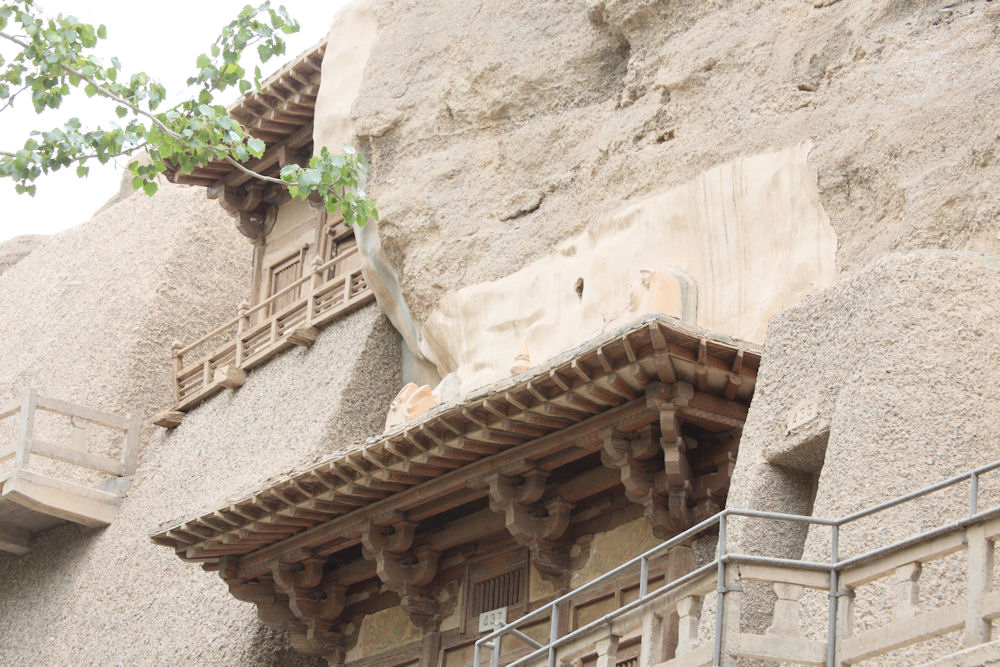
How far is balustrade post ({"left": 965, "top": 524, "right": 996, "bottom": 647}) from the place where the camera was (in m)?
6.51

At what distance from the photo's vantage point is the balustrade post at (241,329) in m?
20.0

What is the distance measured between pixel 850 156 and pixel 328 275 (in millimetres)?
9926

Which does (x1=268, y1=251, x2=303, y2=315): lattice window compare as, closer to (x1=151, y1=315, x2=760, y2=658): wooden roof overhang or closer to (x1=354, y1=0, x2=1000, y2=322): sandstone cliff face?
(x1=354, y1=0, x2=1000, y2=322): sandstone cliff face

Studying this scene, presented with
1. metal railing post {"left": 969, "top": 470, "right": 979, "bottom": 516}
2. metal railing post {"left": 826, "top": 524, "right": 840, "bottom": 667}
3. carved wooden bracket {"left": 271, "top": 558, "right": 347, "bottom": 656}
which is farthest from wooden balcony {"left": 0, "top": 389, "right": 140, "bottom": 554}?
metal railing post {"left": 969, "top": 470, "right": 979, "bottom": 516}

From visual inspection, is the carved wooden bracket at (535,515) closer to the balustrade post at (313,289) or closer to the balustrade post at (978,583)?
the balustrade post at (978,583)

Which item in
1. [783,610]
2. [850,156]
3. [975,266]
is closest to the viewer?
[783,610]

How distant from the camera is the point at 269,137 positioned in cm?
2158

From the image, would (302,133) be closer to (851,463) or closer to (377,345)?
(377,345)

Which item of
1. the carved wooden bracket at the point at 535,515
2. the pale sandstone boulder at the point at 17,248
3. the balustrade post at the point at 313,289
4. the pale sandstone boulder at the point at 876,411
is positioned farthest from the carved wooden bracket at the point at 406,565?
the pale sandstone boulder at the point at 17,248

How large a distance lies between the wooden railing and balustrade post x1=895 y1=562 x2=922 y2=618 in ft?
46.7

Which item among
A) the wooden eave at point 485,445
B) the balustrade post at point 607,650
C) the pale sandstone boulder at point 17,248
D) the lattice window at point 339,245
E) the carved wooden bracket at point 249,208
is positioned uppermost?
the pale sandstone boulder at point 17,248

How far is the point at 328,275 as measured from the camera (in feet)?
67.7

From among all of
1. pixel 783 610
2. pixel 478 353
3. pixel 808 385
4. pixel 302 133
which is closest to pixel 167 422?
pixel 302 133

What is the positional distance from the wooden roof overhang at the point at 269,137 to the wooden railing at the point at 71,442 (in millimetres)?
3314
